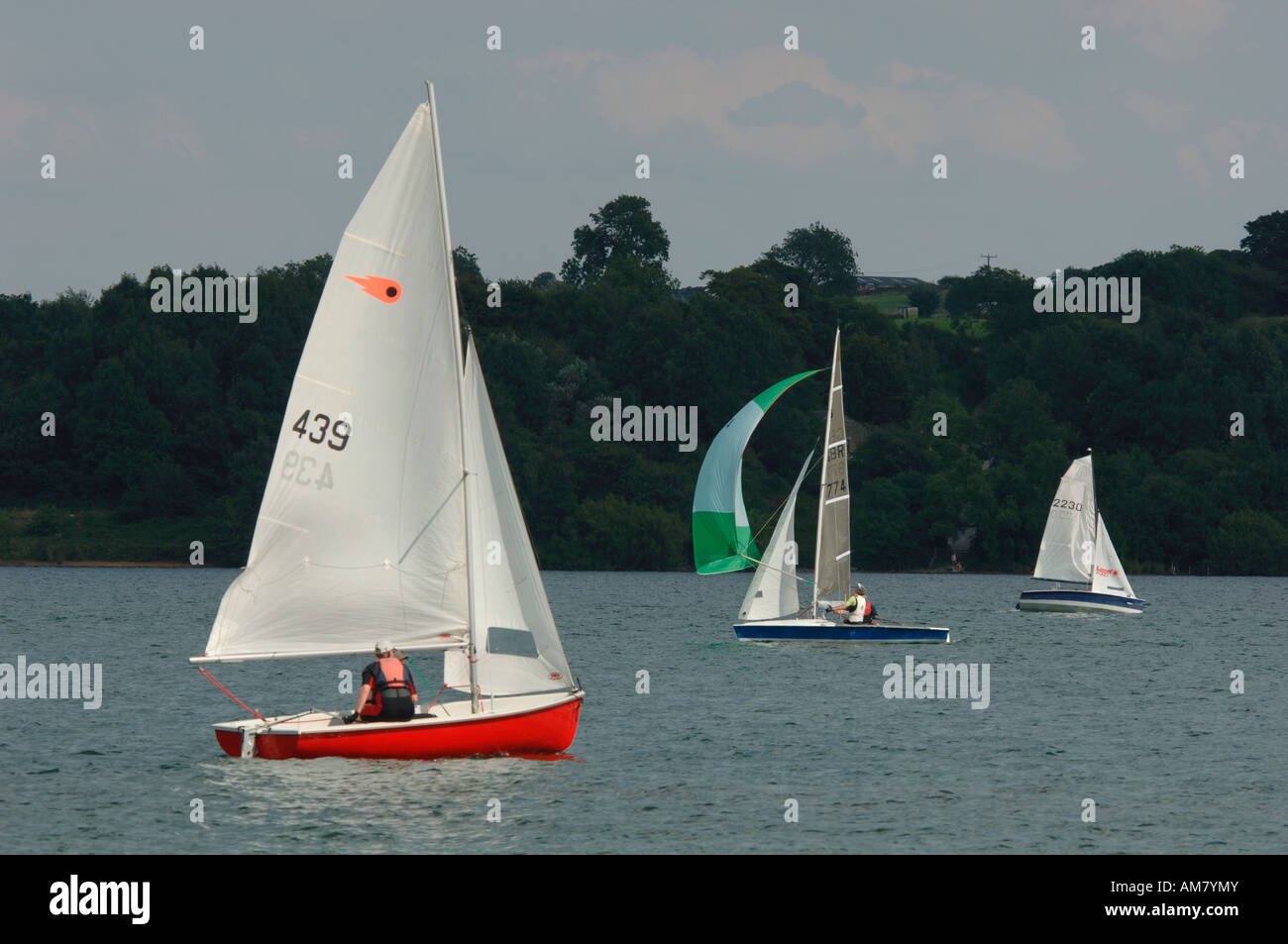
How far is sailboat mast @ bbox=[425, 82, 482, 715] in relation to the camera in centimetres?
2662

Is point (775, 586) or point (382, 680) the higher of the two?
point (775, 586)

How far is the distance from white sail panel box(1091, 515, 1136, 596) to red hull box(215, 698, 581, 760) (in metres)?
55.8

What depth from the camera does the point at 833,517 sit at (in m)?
56.6

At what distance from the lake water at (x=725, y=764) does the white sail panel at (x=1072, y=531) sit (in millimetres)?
14818

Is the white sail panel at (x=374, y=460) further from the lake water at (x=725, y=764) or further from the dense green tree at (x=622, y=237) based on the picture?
the dense green tree at (x=622, y=237)

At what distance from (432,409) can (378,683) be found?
4312 mm

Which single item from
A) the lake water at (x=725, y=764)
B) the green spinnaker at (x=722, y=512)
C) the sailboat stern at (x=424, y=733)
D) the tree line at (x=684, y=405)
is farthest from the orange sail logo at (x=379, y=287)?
the tree line at (x=684, y=405)

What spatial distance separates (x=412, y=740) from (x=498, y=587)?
9.33ft

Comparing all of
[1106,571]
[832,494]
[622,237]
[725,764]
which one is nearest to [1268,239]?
[622,237]

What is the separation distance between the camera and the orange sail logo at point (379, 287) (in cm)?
2680

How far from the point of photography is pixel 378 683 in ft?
88.9

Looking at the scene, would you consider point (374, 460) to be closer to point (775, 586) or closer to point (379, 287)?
point (379, 287)
